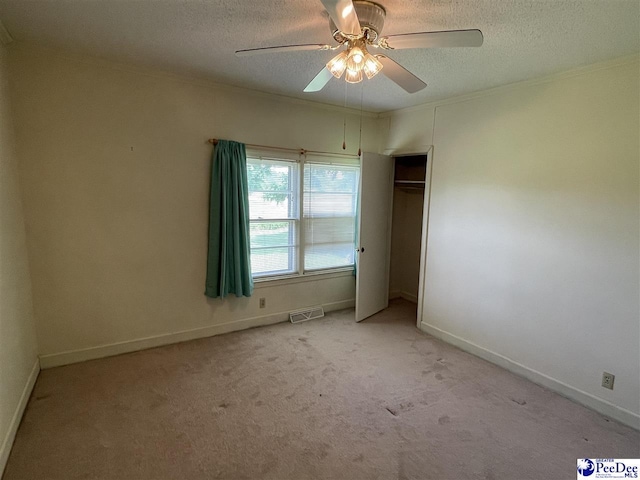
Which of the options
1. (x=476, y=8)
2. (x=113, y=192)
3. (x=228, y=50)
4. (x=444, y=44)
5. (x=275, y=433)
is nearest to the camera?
(x=444, y=44)

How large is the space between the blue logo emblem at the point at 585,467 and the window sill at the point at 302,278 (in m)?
2.81

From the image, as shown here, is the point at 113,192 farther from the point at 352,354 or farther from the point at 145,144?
the point at 352,354

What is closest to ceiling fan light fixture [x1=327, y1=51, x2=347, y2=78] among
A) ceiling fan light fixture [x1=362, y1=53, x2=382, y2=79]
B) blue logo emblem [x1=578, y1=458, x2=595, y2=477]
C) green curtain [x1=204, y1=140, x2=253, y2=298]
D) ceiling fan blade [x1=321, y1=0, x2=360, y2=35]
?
ceiling fan light fixture [x1=362, y1=53, x2=382, y2=79]

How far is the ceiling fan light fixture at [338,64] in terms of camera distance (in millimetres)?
1766

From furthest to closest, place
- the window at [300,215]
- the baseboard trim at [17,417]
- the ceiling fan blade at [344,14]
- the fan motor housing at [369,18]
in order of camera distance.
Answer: the window at [300,215] → the baseboard trim at [17,417] → the fan motor housing at [369,18] → the ceiling fan blade at [344,14]

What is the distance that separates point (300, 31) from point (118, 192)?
6.57 ft

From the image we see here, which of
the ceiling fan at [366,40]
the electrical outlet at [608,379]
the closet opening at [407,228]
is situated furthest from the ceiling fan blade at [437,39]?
the closet opening at [407,228]

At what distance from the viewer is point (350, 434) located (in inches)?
86.1

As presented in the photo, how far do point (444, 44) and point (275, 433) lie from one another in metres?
2.39

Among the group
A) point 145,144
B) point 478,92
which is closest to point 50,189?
point 145,144

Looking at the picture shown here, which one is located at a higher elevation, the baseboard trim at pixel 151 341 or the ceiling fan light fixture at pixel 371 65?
the ceiling fan light fixture at pixel 371 65

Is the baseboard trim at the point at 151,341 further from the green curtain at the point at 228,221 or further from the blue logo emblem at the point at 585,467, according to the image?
the blue logo emblem at the point at 585,467

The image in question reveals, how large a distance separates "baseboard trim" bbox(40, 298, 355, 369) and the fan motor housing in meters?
2.93

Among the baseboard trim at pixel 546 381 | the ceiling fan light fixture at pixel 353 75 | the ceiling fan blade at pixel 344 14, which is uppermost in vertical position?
the ceiling fan blade at pixel 344 14
